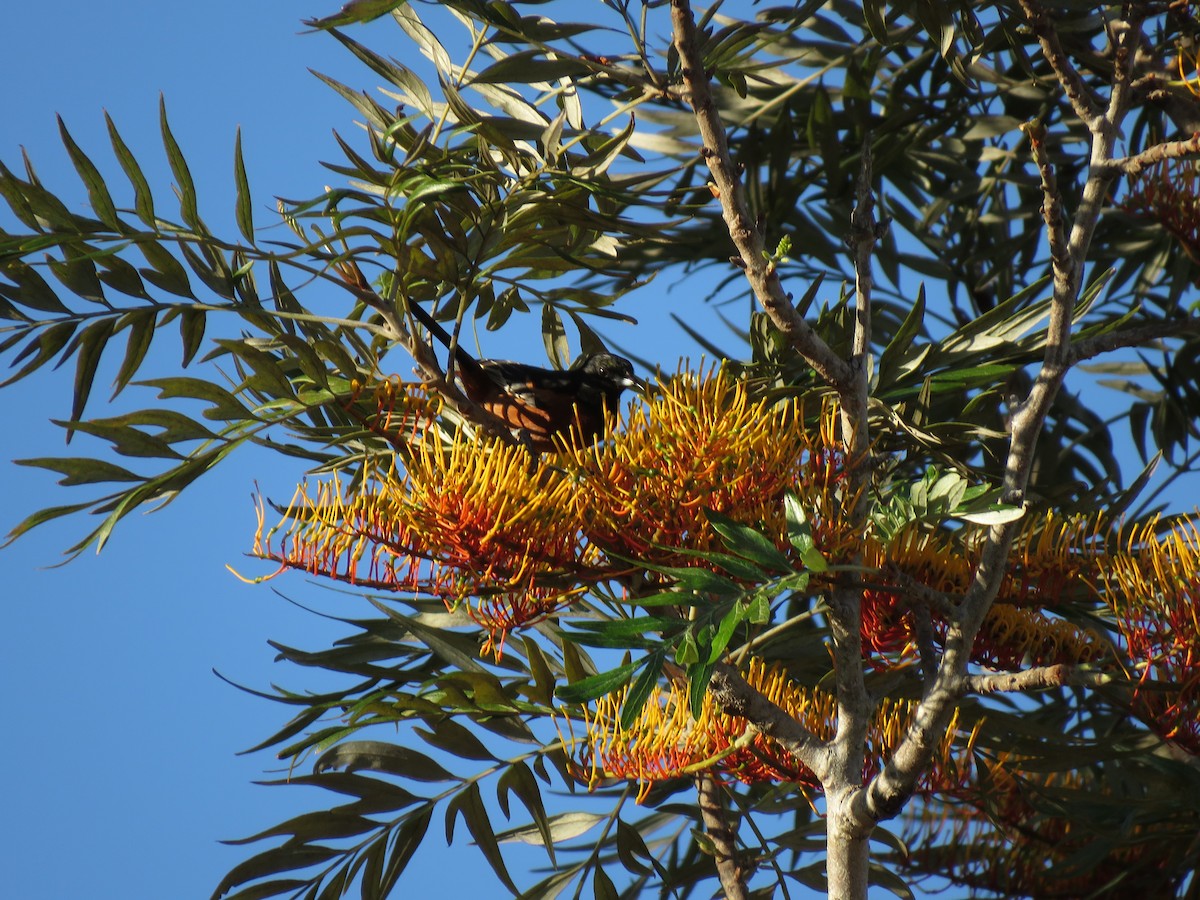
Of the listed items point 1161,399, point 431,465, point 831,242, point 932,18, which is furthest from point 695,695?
point 1161,399

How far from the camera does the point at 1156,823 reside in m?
1.50

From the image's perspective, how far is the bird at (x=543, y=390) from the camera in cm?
136

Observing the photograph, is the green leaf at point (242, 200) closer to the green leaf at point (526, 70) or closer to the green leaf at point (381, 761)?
the green leaf at point (526, 70)

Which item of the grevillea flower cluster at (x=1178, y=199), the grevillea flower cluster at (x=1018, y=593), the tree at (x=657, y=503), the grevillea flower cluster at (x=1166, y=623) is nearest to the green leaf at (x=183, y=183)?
the tree at (x=657, y=503)

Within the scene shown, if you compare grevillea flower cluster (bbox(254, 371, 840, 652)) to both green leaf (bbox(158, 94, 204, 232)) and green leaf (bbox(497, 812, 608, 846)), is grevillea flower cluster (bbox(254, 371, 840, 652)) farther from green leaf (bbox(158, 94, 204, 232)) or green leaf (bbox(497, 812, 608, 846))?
green leaf (bbox(497, 812, 608, 846))

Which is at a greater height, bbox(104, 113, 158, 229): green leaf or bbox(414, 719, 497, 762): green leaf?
bbox(104, 113, 158, 229): green leaf

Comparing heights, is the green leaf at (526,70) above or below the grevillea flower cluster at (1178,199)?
below

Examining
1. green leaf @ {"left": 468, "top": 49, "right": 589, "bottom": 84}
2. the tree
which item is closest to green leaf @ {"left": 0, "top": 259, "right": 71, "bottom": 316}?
the tree

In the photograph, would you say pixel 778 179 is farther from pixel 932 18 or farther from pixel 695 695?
pixel 695 695

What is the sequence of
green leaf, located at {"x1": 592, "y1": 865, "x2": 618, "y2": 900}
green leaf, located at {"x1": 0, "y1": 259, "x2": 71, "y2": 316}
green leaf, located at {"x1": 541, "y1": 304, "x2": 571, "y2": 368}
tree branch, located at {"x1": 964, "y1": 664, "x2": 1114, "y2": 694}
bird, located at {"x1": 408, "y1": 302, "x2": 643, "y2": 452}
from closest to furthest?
tree branch, located at {"x1": 964, "y1": 664, "x2": 1114, "y2": 694}
green leaf, located at {"x1": 0, "y1": 259, "x2": 71, "y2": 316}
green leaf, located at {"x1": 592, "y1": 865, "x2": 618, "y2": 900}
bird, located at {"x1": 408, "y1": 302, "x2": 643, "y2": 452}
green leaf, located at {"x1": 541, "y1": 304, "x2": 571, "y2": 368}

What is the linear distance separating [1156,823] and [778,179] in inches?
40.9

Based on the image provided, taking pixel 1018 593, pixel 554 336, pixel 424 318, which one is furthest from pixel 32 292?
pixel 1018 593

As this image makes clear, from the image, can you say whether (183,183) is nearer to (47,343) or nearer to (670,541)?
(47,343)

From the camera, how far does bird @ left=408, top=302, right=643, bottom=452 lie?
4.47ft
